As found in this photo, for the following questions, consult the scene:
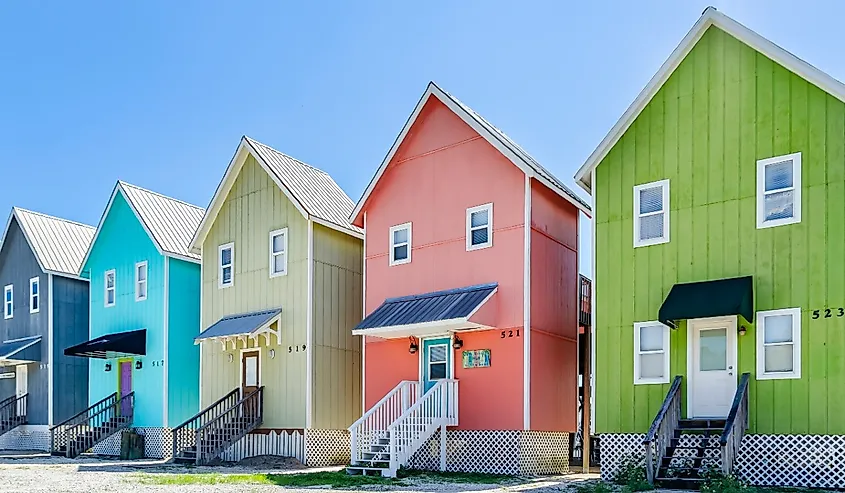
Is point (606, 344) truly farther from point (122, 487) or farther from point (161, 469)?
point (161, 469)

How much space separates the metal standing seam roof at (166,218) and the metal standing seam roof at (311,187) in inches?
162

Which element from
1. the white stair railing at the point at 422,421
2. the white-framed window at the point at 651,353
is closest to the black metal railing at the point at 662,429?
the white-framed window at the point at 651,353

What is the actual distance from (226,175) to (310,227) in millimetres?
4136

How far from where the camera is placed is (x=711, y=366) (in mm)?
16891

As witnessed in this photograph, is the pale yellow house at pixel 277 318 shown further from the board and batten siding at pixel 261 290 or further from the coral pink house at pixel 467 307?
the coral pink house at pixel 467 307

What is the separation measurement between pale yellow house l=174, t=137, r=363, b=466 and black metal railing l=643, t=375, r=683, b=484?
408 inches

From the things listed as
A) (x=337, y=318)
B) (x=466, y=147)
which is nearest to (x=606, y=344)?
(x=466, y=147)

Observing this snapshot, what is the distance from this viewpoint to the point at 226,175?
26.7 m

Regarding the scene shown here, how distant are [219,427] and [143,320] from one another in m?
6.34

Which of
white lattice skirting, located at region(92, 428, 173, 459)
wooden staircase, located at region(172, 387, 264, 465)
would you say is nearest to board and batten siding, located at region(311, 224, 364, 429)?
wooden staircase, located at region(172, 387, 264, 465)

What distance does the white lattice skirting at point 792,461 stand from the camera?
15250 mm

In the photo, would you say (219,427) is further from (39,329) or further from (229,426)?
(39,329)

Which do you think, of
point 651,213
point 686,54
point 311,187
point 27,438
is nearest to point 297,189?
point 311,187

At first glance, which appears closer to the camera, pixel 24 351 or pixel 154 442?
pixel 154 442
